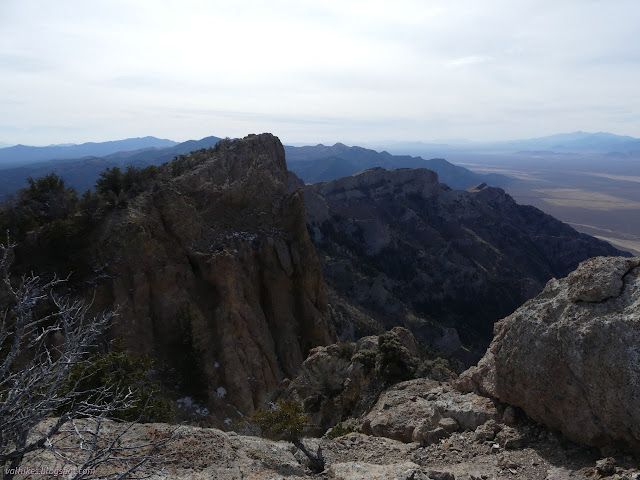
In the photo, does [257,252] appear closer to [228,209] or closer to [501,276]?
[228,209]

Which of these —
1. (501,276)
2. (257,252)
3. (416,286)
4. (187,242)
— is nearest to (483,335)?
(416,286)

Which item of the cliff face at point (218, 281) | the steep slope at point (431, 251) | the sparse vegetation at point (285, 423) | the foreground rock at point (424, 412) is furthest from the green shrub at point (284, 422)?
the steep slope at point (431, 251)

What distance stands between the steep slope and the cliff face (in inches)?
405

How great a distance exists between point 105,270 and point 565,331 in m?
18.9

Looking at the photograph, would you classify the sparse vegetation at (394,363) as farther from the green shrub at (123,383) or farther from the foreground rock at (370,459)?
the green shrub at (123,383)

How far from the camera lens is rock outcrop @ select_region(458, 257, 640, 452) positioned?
721 cm

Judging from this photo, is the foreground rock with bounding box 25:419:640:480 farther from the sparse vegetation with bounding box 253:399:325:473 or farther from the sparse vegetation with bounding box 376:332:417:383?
the sparse vegetation with bounding box 376:332:417:383

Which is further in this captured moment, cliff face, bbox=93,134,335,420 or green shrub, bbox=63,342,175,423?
cliff face, bbox=93,134,335,420

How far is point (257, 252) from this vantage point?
2472 cm

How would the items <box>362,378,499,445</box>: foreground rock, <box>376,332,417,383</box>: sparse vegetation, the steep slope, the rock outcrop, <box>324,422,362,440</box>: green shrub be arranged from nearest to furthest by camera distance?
the rock outcrop < <box>362,378,499,445</box>: foreground rock < <box>324,422,362,440</box>: green shrub < <box>376,332,417,383</box>: sparse vegetation < the steep slope

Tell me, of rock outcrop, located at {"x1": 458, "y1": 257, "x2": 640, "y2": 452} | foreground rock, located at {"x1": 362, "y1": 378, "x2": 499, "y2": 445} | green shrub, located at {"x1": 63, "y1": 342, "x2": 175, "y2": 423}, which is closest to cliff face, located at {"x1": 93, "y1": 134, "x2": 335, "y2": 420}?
green shrub, located at {"x1": 63, "y1": 342, "x2": 175, "y2": 423}

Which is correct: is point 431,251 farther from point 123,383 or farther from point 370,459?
point 370,459

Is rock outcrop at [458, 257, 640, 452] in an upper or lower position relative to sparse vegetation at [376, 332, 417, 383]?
upper

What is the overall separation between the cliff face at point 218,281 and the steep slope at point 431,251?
33.8 ft
